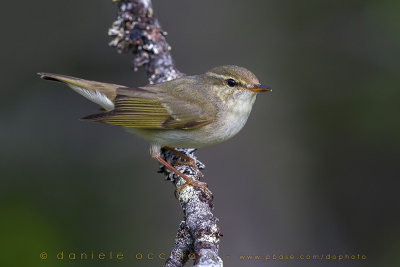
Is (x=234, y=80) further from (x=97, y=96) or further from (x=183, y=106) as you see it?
(x=97, y=96)

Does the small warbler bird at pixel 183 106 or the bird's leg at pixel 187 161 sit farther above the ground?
the small warbler bird at pixel 183 106

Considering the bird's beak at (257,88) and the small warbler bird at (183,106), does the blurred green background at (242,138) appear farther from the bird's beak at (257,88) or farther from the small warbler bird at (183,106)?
the bird's beak at (257,88)

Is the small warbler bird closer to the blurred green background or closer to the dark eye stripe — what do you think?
the dark eye stripe

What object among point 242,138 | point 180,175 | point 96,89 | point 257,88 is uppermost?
point 242,138

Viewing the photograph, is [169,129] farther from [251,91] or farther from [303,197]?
[303,197]

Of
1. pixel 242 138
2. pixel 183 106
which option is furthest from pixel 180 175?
pixel 242 138

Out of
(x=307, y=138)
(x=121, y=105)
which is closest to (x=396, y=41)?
(x=307, y=138)

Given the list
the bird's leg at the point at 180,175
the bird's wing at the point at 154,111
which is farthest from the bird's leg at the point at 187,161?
the bird's wing at the point at 154,111
